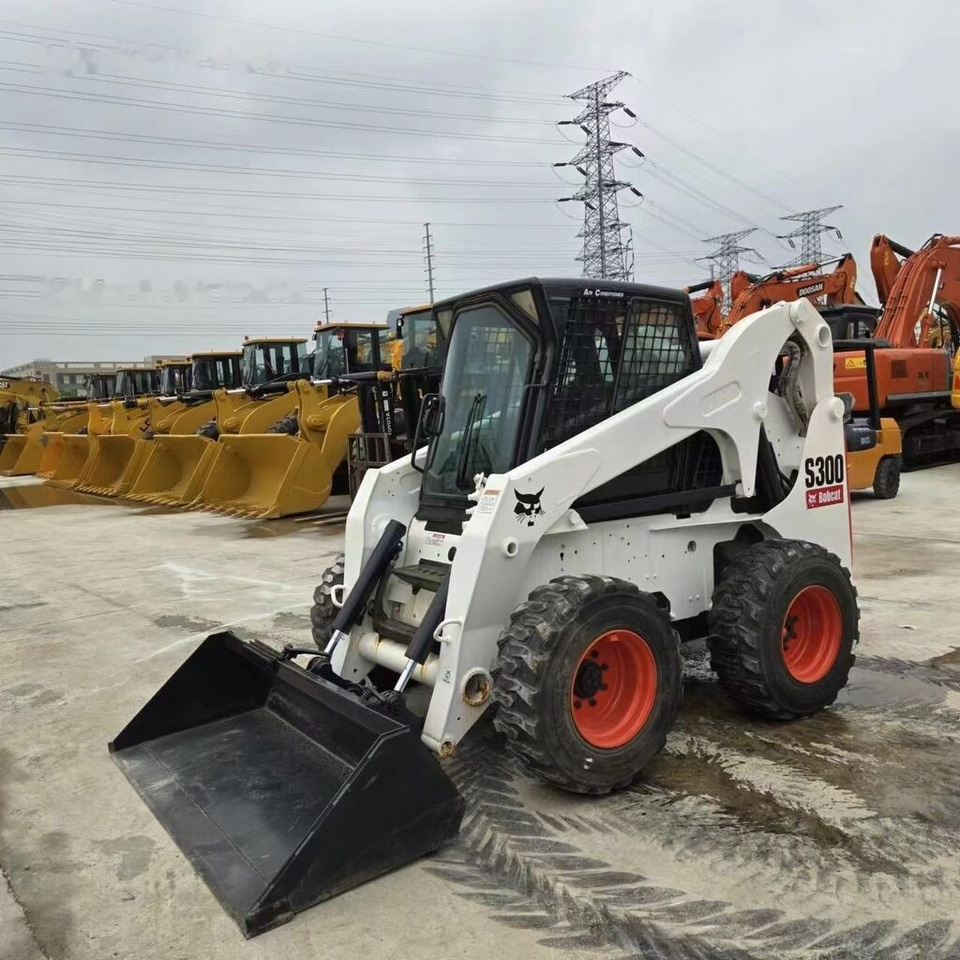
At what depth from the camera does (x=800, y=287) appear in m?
15.3

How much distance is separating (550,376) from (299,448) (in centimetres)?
884

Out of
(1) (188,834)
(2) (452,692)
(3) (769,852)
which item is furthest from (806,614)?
A: (1) (188,834)

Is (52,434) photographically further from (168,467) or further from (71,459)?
(168,467)

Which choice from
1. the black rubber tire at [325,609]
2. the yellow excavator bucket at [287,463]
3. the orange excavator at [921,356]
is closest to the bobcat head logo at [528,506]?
the black rubber tire at [325,609]

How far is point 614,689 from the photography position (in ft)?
11.1

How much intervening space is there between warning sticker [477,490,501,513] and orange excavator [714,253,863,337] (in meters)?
12.2

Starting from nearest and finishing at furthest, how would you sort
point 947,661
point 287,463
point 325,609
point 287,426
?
point 325,609 < point 947,661 < point 287,463 < point 287,426

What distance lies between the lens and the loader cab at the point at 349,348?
14578 mm

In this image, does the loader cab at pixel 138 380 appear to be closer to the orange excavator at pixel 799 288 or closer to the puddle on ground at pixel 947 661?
the orange excavator at pixel 799 288

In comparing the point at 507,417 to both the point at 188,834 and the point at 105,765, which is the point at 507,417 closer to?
the point at 188,834

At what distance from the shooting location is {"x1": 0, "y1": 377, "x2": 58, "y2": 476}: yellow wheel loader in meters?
25.2

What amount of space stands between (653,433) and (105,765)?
2.83 metres

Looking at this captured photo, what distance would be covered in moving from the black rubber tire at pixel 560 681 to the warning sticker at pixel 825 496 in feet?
4.97

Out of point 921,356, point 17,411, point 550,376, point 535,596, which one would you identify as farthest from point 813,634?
point 17,411
